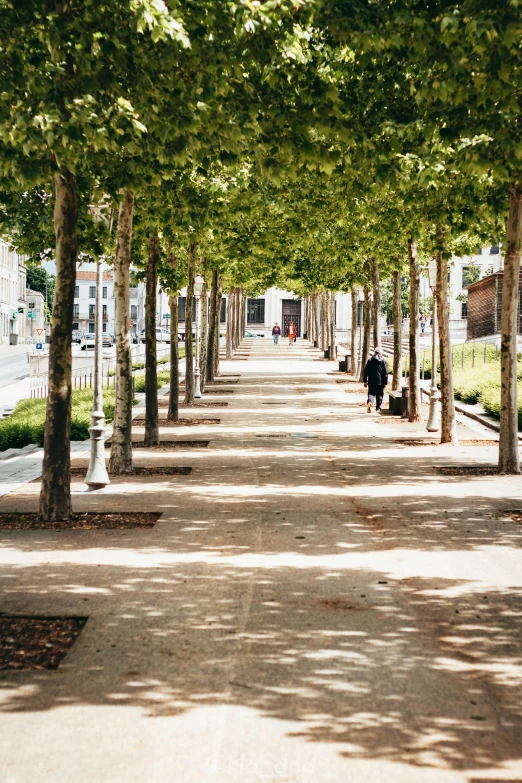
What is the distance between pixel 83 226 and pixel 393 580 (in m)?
7.66

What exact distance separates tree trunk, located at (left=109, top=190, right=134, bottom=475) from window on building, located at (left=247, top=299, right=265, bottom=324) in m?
113

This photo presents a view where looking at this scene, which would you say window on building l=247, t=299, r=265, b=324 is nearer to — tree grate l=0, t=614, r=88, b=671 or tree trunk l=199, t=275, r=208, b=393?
tree trunk l=199, t=275, r=208, b=393

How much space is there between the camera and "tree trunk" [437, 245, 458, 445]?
2100 cm

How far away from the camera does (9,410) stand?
116ft

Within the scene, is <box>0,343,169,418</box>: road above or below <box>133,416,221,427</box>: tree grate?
above

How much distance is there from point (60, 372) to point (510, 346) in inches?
293

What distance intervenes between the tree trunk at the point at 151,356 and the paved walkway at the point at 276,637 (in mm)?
5194

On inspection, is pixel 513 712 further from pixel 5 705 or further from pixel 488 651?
pixel 5 705

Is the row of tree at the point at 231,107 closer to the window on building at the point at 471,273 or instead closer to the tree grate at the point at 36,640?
the tree grate at the point at 36,640

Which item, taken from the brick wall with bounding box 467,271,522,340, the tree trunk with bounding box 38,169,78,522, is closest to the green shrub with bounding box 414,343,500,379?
the brick wall with bounding box 467,271,522,340

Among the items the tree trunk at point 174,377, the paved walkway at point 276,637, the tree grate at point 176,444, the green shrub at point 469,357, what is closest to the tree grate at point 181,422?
the tree trunk at point 174,377

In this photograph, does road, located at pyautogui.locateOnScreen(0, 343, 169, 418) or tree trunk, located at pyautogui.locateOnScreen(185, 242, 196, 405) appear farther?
road, located at pyautogui.locateOnScreen(0, 343, 169, 418)

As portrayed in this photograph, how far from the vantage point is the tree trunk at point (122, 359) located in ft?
55.8

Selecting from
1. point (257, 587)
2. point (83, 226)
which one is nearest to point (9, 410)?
point (83, 226)
